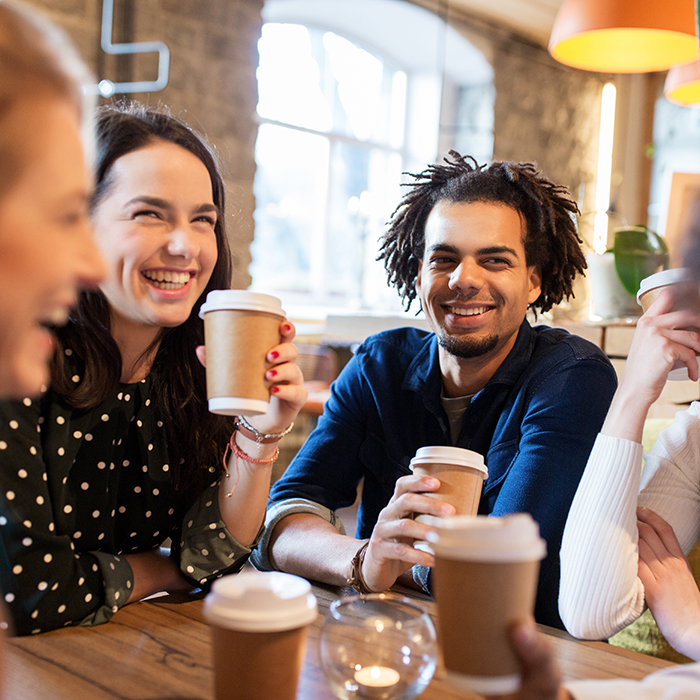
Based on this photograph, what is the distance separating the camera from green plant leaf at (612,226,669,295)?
260cm

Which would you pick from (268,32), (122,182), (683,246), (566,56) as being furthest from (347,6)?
(683,246)

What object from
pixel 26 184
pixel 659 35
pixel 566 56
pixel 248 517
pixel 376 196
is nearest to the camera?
pixel 26 184

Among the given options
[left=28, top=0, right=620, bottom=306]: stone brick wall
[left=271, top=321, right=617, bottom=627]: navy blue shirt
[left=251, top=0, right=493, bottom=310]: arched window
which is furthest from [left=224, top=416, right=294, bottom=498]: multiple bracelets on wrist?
[left=251, top=0, right=493, bottom=310]: arched window

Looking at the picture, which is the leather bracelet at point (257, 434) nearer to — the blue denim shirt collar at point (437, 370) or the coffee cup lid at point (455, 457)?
the coffee cup lid at point (455, 457)

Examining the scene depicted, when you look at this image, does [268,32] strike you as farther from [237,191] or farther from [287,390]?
[287,390]

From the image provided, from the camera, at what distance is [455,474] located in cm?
112

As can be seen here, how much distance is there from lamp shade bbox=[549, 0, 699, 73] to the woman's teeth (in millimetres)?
2081

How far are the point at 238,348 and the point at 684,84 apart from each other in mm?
3067

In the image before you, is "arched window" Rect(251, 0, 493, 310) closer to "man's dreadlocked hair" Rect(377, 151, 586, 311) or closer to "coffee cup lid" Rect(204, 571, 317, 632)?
"man's dreadlocked hair" Rect(377, 151, 586, 311)

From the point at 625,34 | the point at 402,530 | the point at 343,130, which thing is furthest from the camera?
the point at 343,130

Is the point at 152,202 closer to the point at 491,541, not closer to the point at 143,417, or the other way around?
the point at 143,417

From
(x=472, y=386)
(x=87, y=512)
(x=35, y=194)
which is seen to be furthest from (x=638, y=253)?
(x=35, y=194)

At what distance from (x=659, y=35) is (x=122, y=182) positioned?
2367 millimetres

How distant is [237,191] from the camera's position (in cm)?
527
